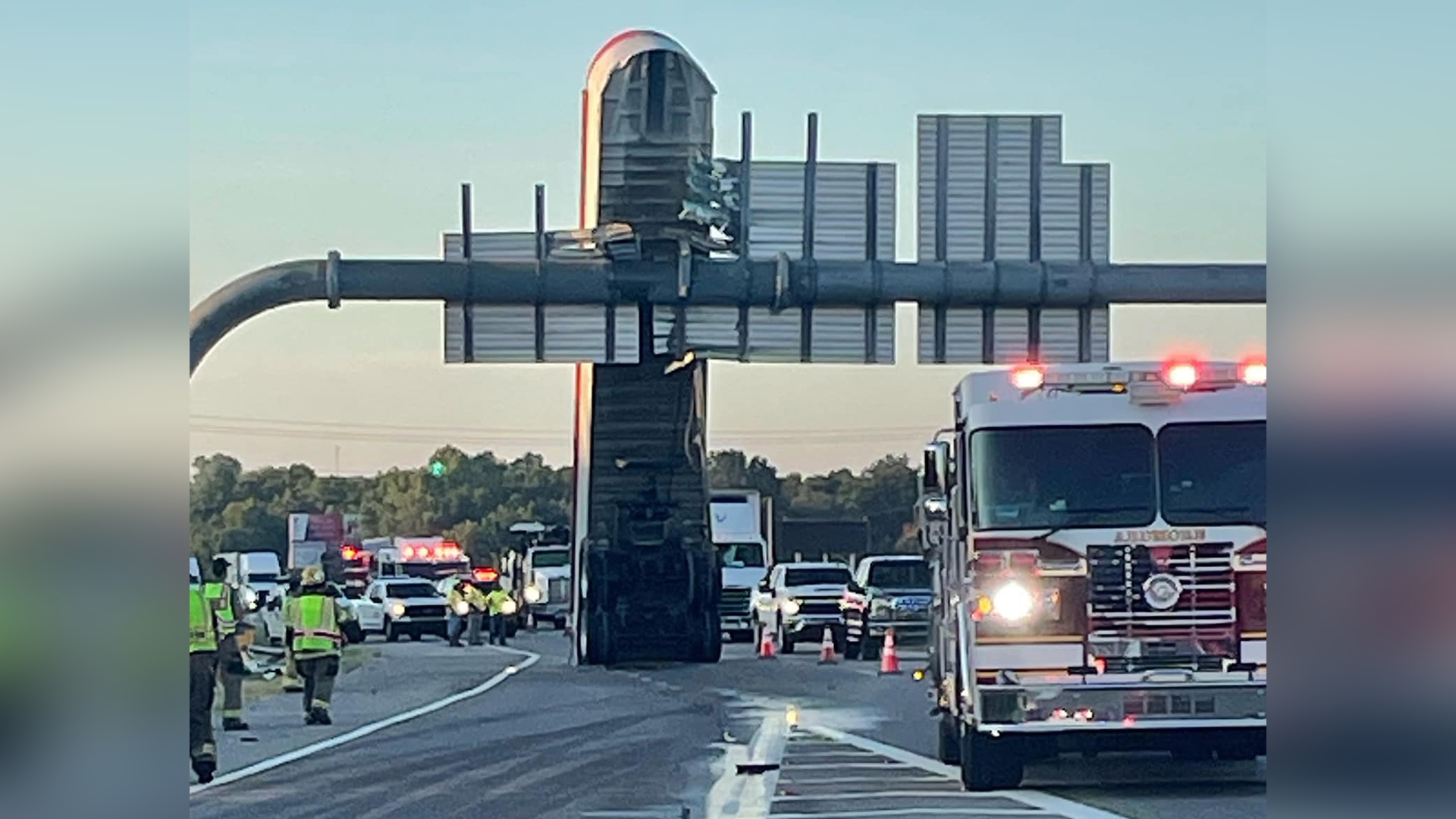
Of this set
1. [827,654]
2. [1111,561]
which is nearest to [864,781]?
[1111,561]

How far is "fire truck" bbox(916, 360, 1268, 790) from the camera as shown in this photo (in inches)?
610

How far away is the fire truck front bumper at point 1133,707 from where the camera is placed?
607 inches

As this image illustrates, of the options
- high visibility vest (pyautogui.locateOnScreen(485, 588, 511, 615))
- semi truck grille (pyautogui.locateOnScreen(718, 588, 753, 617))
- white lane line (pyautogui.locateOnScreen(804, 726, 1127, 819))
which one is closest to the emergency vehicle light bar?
white lane line (pyautogui.locateOnScreen(804, 726, 1127, 819))

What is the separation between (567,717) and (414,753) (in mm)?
5126

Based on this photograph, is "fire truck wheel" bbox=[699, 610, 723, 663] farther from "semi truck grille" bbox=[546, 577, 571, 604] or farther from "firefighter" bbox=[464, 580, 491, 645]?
"semi truck grille" bbox=[546, 577, 571, 604]

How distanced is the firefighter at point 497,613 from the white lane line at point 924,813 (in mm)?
43017

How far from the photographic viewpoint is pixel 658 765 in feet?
65.0

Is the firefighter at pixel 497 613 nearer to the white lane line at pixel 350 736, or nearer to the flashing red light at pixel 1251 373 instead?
the white lane line at pixel 350 736

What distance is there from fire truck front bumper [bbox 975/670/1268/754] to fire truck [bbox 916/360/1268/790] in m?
0.01

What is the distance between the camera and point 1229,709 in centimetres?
1545

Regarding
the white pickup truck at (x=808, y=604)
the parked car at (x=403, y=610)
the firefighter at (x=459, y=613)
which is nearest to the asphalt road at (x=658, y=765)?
the white pickup truck at (x=808, y=604)

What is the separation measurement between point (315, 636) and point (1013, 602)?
437 inches
